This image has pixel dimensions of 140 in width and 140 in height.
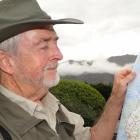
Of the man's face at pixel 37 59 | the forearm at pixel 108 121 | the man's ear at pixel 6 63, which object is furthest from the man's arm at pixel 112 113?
the man's ear at pixel 6 63

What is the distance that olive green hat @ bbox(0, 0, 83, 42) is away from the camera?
2801mm

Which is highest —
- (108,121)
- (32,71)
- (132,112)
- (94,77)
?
(32,71)

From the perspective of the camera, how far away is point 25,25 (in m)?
2.88

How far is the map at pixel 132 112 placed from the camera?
117 inches

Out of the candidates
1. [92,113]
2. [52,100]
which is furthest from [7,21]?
[92,113]

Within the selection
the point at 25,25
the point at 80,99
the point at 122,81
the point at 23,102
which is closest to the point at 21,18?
the point at 25,25

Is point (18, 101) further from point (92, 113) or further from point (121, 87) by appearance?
point (92, 113)

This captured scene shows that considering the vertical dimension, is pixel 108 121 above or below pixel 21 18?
below

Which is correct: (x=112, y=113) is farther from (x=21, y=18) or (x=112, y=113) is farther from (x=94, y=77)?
(x=94, y=77)

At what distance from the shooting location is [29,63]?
9.66 feet

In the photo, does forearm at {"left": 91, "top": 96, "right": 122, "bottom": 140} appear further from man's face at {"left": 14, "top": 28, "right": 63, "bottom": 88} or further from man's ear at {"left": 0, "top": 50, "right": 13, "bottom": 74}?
man's ear at {"left": 0, "top": 50, "right": 13, "bottom": 74}

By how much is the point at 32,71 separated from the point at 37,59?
0.24 ft

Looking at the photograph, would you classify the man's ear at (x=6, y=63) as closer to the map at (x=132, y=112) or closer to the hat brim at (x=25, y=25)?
the hat brim at (x=25, y=25)

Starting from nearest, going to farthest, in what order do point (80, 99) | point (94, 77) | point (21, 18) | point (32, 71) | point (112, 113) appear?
point (21, 18) → point (32, 71) → point (112, 113) → point (80, 99) → point (94, 77)
